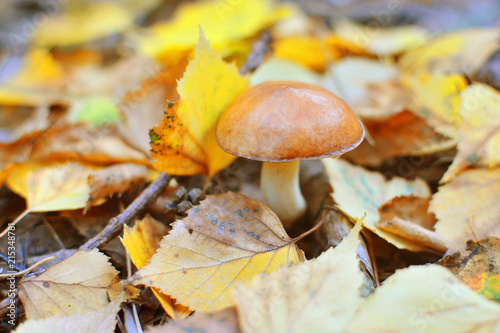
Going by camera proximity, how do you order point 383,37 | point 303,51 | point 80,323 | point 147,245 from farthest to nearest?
point 383,37
point 303,51
point 147,245
point 80,323

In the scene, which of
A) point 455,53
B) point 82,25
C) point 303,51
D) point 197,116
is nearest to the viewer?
point 197,116

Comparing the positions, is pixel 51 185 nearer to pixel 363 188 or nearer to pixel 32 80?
pixel 363 188

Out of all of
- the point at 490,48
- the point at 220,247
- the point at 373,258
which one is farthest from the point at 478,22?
the point at 220,247

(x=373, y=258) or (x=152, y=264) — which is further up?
(x=152, y=264)

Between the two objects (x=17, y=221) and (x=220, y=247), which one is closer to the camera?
(x=220, y=247)

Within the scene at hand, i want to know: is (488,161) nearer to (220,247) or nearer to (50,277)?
(220,247)

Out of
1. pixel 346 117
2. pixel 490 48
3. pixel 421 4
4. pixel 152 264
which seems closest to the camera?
pixel 152 264

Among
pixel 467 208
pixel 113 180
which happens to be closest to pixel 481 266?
pixel 467 208
